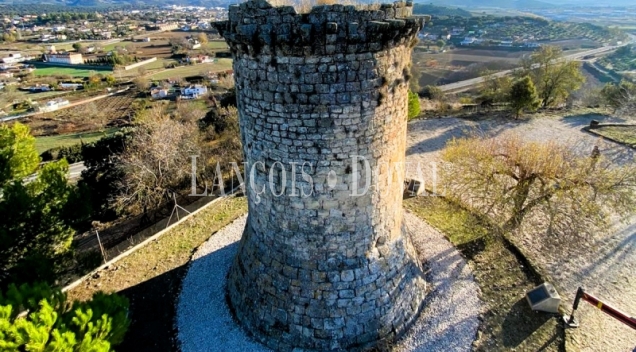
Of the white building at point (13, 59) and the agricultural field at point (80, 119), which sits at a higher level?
the white building at point (13, 59)

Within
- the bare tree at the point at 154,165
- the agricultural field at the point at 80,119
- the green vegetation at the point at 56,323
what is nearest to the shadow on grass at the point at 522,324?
the green vegetation at the point at 56,323

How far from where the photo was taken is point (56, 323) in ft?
19.0

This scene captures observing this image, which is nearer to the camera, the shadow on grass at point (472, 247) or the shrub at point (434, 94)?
the shadow on grass at point (472, 247)

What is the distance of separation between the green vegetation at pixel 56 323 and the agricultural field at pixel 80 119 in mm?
26870

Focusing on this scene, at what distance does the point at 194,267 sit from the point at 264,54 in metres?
6.79

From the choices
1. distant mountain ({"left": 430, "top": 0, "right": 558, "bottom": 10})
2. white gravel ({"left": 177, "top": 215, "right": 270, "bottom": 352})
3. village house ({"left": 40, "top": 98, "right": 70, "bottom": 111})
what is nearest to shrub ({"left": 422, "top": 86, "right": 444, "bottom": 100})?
white gravel ({"left": 177, "top": 215, "right": 270, "bottom": 352})

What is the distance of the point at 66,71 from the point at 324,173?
64.1 metres

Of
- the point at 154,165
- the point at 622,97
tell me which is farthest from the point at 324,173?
the point at 622,97

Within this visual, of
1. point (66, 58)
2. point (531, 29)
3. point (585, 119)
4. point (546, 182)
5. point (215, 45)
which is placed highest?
point (531, 29)

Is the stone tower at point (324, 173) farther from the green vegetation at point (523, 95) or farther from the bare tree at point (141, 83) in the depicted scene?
the bare tree at point (141, 83)

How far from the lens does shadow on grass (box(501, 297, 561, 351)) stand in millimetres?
7766

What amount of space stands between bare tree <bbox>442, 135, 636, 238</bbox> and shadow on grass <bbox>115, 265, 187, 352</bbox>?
8.31 metres

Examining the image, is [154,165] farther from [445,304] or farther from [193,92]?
[193,92]

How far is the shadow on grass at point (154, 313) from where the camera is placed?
7953 mm
